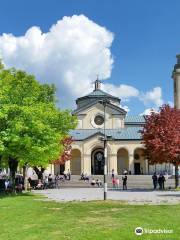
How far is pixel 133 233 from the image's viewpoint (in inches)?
544

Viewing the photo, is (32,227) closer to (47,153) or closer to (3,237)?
(3,237)

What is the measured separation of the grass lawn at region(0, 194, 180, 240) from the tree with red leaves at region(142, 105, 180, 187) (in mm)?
16494

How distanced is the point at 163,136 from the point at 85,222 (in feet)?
75.2

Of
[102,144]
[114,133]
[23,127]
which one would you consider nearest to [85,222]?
[23,127]

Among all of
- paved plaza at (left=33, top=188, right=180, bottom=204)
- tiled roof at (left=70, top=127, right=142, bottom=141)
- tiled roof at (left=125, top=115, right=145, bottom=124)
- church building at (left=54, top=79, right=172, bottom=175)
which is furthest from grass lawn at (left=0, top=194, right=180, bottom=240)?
tiled roof at (left=125, top=115, right=145, bottom=124)

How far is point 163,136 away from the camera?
38.4 meters

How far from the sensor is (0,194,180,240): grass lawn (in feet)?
44.9

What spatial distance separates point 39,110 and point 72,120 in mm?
10954

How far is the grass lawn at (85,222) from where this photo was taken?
13.7 metres

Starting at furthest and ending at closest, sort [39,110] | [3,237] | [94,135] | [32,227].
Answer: [94,135] → [39,110] → [32,227] → [3,237]

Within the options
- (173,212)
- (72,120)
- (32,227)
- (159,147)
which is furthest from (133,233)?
(72,120)

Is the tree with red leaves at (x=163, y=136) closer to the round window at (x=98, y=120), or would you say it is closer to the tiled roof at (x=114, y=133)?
the tiled roof at (x=114, y=133)

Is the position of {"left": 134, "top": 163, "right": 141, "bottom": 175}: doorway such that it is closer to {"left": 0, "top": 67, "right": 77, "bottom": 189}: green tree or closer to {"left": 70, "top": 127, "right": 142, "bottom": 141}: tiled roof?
{"left": 70, "top": 127, "right": 142, "bottom": 141}: tiled roof

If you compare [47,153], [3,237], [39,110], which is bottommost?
[3,237]
